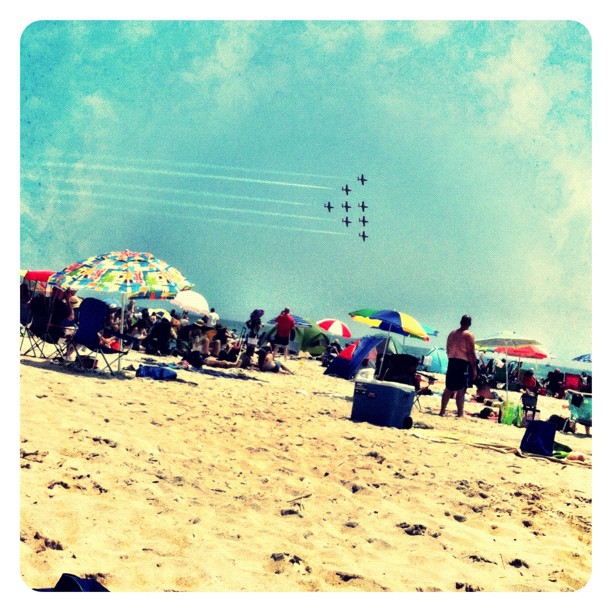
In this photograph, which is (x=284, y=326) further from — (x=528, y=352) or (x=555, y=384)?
(x=555, y=384)

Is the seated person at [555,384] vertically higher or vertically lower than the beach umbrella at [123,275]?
lower

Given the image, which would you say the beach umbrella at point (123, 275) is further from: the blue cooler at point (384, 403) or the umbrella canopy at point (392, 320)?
the blue cooler at point (384, 403)

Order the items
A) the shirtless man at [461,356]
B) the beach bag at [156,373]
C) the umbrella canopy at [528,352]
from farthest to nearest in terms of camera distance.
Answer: the umbrella canopy at [528,352], the beach bag at [156,373], the shirtless man at [461,356]

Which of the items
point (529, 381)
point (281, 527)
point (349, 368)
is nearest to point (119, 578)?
point (281, 527)

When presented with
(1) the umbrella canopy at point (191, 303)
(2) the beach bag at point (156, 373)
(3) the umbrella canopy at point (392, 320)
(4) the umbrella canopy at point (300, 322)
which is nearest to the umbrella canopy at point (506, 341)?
(3) the umbrella canopy at point (392, 320)

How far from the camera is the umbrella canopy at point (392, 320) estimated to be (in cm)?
1022

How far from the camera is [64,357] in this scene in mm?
9875

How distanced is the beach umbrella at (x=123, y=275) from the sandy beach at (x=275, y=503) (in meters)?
1.84

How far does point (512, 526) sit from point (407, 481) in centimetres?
99

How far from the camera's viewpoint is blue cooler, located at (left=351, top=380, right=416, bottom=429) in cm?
770

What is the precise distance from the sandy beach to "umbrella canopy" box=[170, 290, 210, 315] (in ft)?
33.4

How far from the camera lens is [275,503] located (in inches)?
189

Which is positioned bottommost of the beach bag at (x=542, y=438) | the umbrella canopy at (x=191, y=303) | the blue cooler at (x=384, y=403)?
the beach bag at (x=542, y=438)

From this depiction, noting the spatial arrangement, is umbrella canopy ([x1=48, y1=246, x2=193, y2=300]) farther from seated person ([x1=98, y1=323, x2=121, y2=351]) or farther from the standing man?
the standing man
